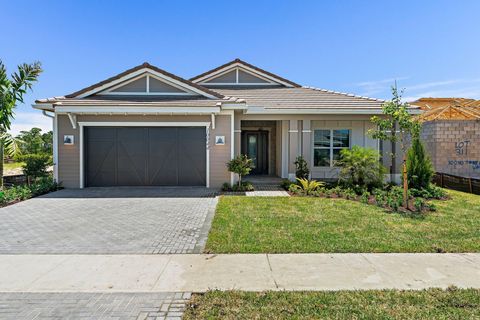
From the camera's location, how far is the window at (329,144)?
42.5 feet

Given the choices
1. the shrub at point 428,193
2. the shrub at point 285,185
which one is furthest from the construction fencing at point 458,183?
the shrub at point 285,185

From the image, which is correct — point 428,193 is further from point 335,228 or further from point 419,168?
point 335,228

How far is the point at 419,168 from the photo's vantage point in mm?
10500

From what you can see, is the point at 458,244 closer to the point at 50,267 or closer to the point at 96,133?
the point at 50,267

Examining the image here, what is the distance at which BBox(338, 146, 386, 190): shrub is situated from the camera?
1027cm

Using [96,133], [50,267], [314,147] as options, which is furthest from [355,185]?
[96,133]

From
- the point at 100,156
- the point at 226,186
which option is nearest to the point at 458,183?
the point at 226,186

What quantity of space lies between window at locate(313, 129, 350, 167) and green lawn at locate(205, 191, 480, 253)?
4624mm

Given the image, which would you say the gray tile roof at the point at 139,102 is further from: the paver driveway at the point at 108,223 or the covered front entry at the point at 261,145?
the covered front entry at the point at 261,145

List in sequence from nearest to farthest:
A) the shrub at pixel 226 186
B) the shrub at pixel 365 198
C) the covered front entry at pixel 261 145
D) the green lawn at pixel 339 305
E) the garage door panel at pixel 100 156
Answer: the green lawn at pixel 339 305
the shrub at pixel 365 198
the shrub at pixel 226 186
the garage door panel at pixel 100 156
the covered front entry at pixel 261 145

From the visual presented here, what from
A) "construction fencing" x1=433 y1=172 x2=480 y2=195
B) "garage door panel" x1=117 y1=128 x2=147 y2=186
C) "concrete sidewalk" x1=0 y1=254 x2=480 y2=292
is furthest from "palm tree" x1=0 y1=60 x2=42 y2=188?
"construction fencing" x1=433 y1=172 x2=480 y2=195

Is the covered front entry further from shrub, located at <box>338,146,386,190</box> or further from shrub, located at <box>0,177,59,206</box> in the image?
shrub, located at <box>0,177,59,206</box>

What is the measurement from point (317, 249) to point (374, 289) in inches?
54.5

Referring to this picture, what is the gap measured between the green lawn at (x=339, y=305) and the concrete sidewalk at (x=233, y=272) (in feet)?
0.62
